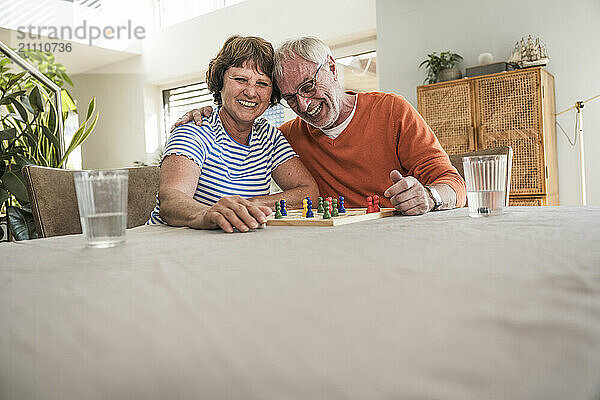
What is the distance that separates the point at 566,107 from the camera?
3.89 meters

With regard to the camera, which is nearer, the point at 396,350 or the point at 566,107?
the point at 396,350

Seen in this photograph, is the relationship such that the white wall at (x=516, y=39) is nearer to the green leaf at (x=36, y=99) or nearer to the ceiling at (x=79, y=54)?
the green leaf at (x=36, y=99)

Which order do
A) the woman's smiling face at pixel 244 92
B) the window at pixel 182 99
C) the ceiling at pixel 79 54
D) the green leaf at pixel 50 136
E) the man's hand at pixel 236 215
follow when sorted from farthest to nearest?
the window at pixel 182 99 → the ceiling at pixel 79 54 → the green leaf at pixel 50 136 → the woman's smiling face at pixel 244 92 → the man's hand at pixel 236 215

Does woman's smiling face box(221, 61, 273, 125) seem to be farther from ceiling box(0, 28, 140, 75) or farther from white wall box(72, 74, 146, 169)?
white wall box(72, 74, 146, 169)

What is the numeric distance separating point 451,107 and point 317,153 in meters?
2.69

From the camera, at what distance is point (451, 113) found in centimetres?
397

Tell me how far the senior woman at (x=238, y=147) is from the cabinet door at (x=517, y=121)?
9.02ft

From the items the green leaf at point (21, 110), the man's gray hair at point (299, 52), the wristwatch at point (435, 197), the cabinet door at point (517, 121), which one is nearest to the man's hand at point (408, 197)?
the wristwatch at point (435, 197)

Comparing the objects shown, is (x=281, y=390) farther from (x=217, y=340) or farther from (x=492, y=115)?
(x=492, y=115)

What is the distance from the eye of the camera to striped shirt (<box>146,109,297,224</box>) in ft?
4.17

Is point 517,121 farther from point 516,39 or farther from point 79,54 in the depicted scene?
point 79,54

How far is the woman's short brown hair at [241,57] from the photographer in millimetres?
1363

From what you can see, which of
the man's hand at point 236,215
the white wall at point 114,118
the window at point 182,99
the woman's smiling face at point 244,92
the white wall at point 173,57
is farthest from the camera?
the white wall at point 114,118

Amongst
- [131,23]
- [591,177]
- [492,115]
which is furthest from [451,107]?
[131,23]
